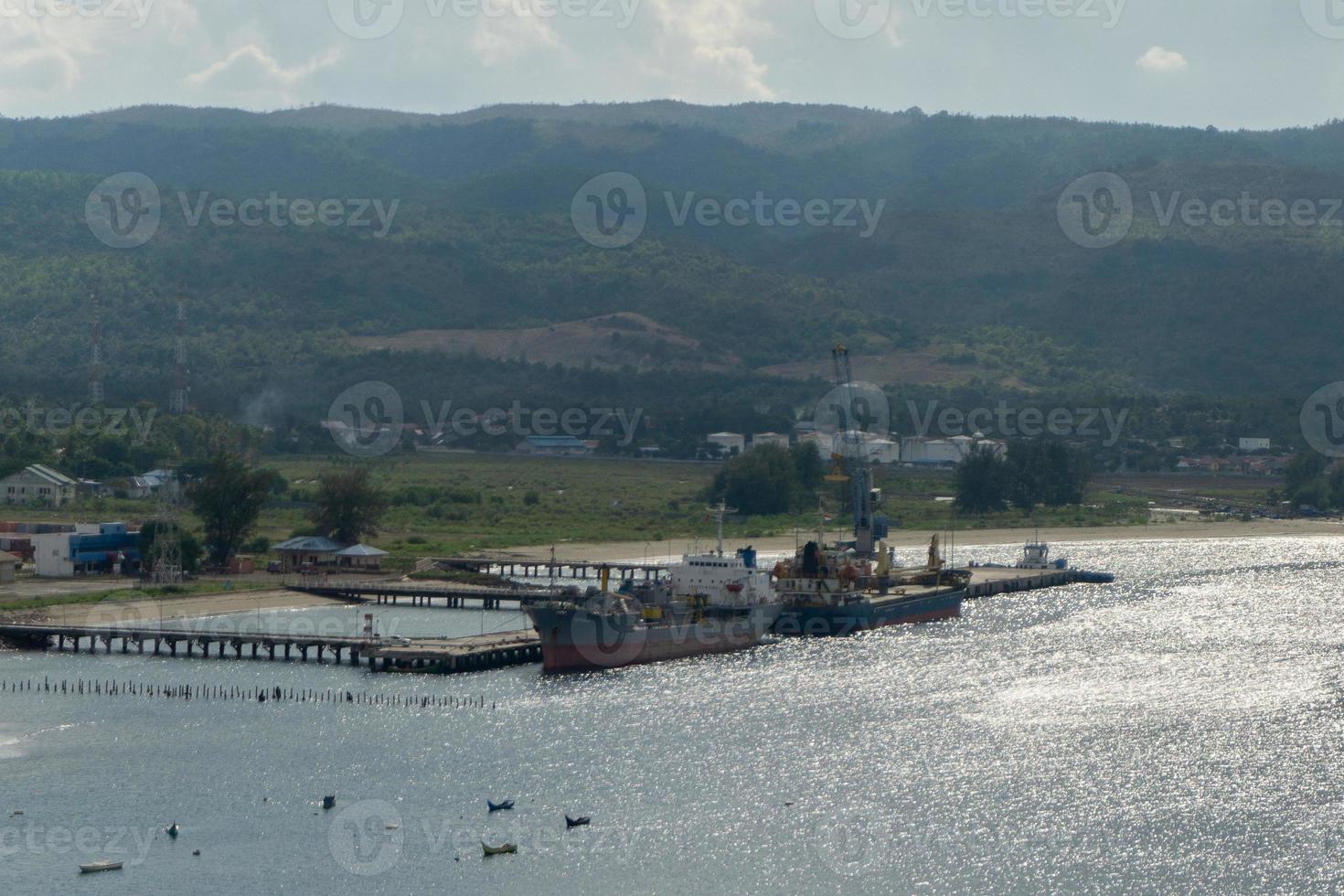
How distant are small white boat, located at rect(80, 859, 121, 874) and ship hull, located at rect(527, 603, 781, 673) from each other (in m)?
31.9

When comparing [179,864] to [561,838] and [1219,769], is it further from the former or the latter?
[1219,769]

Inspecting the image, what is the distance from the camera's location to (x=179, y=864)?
53.3m

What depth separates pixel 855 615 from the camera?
99062 millimetres

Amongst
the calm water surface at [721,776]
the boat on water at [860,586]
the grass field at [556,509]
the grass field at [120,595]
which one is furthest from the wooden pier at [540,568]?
the calm water surface at [721,776]

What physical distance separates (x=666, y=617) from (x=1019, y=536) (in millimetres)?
74642

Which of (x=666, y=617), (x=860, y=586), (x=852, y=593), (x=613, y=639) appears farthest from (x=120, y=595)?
(x=860, y=586)

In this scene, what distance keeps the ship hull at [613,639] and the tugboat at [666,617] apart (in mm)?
40

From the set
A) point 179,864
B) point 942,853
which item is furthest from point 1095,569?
point 179,864

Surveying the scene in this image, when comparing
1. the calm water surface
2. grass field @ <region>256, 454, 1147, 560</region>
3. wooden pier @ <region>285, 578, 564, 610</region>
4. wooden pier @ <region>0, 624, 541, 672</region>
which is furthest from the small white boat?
grass field @ <region>256, 454, 1147, 560</region>

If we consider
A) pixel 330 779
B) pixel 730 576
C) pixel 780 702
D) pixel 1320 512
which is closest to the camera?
pixel 330 779

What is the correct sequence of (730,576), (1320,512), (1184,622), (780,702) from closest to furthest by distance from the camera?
(780,702) < (730,576) < (1184,622) < (1320,512)

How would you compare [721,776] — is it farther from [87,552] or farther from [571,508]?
[571,508]

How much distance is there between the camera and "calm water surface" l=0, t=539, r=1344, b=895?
53.6 meters

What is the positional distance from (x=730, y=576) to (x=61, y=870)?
45.1 m
